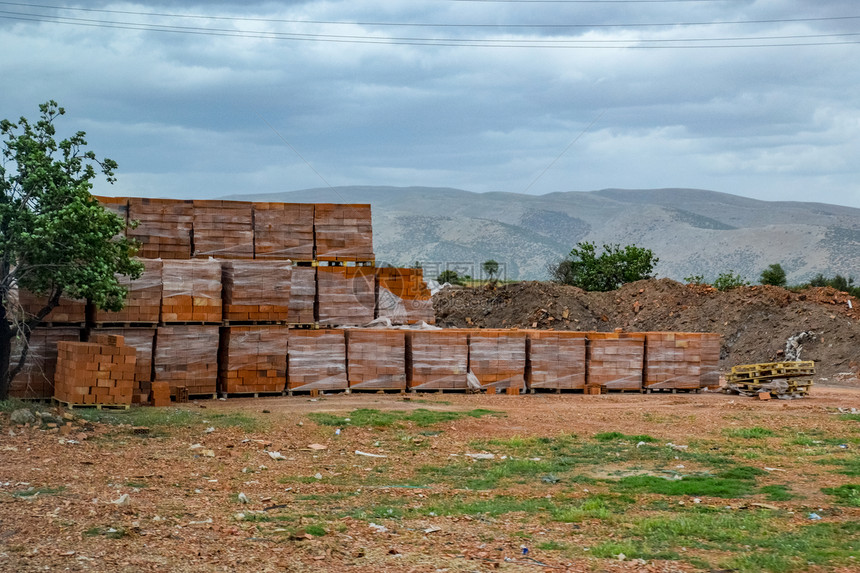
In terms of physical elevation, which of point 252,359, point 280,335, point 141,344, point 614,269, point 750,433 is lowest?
point 750,433

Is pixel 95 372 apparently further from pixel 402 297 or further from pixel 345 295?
pixel 402 297

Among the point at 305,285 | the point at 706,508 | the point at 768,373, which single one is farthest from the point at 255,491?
the point at 768,373

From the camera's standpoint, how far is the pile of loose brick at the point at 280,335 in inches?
650

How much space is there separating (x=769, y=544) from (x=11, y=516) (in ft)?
22.1

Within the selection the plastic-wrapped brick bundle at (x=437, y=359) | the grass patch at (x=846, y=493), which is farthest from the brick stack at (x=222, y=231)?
the grass patch at (x=846, y=493)

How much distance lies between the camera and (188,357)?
57.5 ft

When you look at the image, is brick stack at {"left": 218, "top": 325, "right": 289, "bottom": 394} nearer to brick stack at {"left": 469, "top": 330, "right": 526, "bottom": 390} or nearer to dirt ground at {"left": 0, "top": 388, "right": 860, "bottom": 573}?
dirt ground at {"left": 0, "top": 388, "right": 860, "bottom": 573}

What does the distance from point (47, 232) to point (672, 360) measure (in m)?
15.3

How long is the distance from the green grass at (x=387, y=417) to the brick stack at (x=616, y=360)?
18.0 ft

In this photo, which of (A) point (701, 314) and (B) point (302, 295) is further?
(A) point (701, 314)

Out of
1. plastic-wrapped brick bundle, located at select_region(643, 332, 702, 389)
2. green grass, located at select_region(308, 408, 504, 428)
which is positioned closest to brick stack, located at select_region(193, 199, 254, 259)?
green grass, located at select_region(308, 408, 504, 428)

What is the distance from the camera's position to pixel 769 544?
25.0ft

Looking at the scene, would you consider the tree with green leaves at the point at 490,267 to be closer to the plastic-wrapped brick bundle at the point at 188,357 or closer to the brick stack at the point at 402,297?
the brick stack at the point at 402,297

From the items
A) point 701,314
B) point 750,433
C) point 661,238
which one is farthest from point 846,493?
point 661,238
